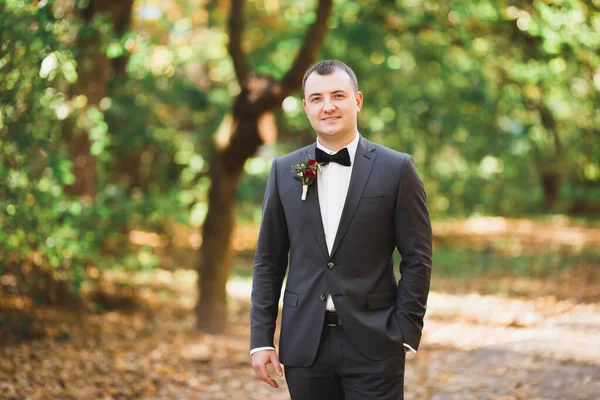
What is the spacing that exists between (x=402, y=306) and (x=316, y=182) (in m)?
0.61

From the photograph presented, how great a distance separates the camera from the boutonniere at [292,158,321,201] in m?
2.96

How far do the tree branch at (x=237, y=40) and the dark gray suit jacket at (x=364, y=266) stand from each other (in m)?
5.47

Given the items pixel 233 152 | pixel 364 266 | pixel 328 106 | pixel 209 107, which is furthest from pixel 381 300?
pixel 209 107

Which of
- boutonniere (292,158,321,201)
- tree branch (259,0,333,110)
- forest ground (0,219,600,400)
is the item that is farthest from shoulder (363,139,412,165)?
tree branch (259,0,333,110)

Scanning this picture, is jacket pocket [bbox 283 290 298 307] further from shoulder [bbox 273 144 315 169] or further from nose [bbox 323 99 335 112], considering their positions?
nose [bbox 323 99 335 112]

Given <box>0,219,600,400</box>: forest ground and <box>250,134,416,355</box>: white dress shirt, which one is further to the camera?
<box>0,219,600,400</box>: forest ground

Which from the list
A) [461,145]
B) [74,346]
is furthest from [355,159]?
[461,145]

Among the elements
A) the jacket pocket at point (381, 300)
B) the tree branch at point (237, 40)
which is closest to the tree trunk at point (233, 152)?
the tree branch at point (237, 40)

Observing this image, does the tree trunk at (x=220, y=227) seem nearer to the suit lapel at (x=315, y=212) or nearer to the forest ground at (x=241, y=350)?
the forest ground at (x=241, y=350)

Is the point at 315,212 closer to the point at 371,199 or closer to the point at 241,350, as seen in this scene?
the point at 371,199

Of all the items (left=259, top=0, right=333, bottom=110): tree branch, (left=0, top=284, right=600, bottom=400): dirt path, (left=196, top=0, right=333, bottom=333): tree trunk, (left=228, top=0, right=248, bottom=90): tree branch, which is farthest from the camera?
(left=228, top=0, right=248, bottom=90): tree branch

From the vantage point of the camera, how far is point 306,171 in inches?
117

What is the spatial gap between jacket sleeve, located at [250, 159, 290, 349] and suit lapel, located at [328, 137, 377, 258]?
0.29 metres

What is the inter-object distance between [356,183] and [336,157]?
0.15 meters
